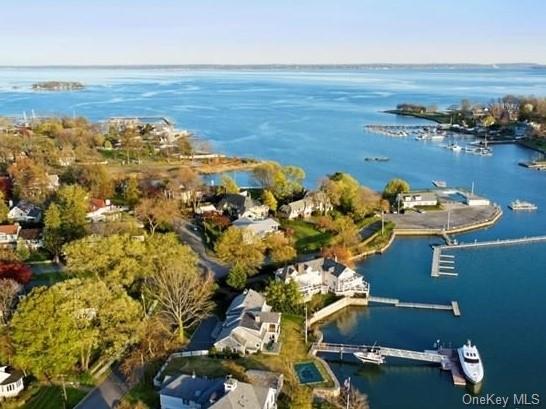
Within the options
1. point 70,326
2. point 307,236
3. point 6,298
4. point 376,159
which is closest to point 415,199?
point 307,236

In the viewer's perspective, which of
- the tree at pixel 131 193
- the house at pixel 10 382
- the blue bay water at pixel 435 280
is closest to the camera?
the house at pixel 10 382

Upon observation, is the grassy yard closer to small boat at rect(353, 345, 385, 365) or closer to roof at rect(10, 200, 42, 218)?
small boat at rect(353, 345, 385, 365)

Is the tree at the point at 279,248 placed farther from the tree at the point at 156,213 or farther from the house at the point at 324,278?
the tree at the point at 156,213

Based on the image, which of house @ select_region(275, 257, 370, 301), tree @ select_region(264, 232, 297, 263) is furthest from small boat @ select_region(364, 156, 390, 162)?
house @ select_region(275, 257, 370, 301)

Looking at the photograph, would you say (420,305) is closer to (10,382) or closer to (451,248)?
(451,248)

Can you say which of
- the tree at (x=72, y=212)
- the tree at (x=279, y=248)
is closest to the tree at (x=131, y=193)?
the tree at (x=72, y=212)
